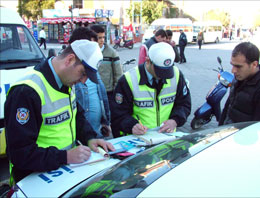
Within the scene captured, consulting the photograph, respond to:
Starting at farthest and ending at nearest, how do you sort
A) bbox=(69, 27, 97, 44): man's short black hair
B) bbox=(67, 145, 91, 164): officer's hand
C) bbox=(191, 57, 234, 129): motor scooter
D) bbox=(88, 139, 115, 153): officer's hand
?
bbox=(191, 57, 234, 129): motor scooter → bbox=(69, 27, 97, 44): man's short black hair → bbox=(88, 139, 115, 153): officer's hand → bbox=(67, 145, 91, 164): officer's hand

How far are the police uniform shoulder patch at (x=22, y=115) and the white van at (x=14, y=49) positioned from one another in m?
2.48

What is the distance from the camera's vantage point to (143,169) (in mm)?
1412

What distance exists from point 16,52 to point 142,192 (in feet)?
13.6

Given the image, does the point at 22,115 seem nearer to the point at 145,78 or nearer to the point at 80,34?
the point at 145,78

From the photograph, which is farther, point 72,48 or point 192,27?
point 192,27

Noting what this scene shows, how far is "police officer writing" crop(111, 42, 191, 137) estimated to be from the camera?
8.21 feet

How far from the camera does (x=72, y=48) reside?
1825mm

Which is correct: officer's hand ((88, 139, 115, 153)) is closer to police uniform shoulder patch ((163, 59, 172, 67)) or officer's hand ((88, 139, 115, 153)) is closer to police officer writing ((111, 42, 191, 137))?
police officer writing ((111, 42, 191, 137))

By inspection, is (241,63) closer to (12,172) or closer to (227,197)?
(227,197)

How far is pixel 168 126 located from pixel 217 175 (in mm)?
1263

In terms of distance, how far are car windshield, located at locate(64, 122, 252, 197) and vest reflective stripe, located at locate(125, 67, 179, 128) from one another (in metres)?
0.83

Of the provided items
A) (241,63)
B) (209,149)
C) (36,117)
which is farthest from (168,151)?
(241,63)

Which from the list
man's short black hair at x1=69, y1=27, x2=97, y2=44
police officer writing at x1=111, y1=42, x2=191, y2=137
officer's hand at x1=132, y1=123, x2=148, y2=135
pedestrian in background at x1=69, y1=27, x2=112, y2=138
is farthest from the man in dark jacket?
man's short black hair at x1=69, y1=27, x2=97, y2=44

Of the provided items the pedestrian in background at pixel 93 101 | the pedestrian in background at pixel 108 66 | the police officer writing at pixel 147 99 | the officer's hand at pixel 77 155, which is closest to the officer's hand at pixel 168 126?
the police officer writing at pixel 147 99
